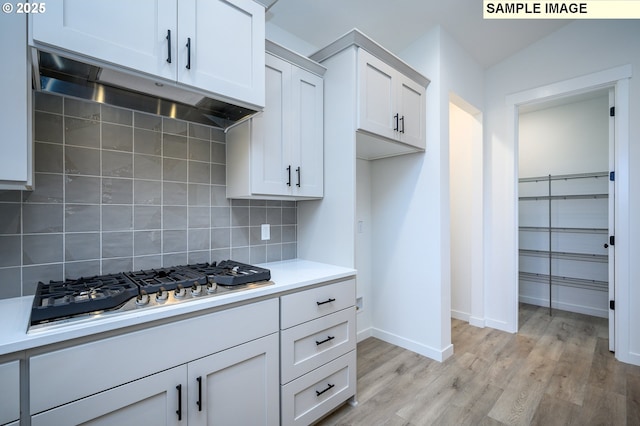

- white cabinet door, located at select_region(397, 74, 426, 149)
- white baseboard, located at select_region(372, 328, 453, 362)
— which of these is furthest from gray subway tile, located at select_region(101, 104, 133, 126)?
white baseboard, located at select_region(372, 328, 453, 362)

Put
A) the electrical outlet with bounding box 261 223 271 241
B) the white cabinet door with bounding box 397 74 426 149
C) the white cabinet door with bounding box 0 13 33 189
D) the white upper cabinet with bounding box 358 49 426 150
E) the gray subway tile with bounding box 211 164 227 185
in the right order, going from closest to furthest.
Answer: the white cabinet door with bounding box 0 13 33 189 < the gray subway tile with bounding box 211 164 227 185 < the white upper cabinet with bounding box 358 49 426 150 < the electrical outlet with bounding box 261 223 271 241 < the white cabinet door with bounding box 397 74 426 149

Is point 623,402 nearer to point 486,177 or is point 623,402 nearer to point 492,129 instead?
point 486,177

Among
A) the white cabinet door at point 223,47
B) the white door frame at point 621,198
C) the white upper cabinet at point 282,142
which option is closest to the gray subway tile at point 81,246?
the white upper cabinet at point 282,142

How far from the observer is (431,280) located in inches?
98.3

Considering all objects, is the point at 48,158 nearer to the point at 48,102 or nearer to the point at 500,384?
the point at 48,102

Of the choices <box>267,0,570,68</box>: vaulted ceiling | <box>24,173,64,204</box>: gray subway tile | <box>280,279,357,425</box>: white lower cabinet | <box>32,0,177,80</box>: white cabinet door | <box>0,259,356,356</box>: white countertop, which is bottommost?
<box>280,279,357,425</box>: white lower cabinet

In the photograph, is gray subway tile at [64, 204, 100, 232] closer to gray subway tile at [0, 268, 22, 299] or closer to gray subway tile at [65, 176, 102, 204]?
gray subway tile at [65, 176, 102, 204]

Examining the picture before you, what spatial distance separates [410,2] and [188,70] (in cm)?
192

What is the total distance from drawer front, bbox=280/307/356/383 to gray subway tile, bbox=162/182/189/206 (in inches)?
37.9

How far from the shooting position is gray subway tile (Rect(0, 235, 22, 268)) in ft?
4.03

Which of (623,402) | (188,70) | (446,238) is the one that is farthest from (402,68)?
(623,402)

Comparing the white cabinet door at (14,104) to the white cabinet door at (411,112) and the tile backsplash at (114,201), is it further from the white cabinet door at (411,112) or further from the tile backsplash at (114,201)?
the white cabinet door at (411,112)

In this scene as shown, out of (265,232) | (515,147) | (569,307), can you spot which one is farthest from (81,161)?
(569,307)

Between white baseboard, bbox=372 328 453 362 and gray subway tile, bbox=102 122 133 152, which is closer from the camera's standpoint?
gray subway tile, bbox=102 122 133 152
